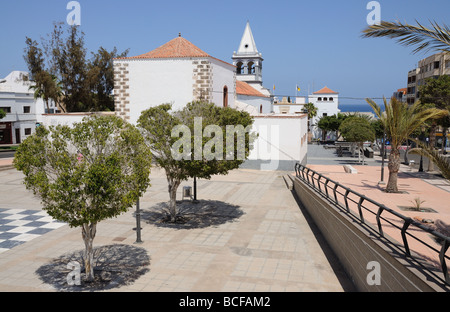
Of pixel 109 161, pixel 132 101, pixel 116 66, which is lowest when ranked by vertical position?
pixel 109 161

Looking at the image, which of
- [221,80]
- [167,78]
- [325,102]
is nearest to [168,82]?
[167,78]

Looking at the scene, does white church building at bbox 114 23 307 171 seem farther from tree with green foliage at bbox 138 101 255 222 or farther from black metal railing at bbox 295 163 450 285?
tree with green foliage at bbox 138 101 255 222

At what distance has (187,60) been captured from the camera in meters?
28.0

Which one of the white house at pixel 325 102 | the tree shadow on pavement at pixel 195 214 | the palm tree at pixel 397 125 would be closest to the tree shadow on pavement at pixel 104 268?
the tree shadow on pavement at pixel 195 214

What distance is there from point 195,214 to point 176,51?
1643 cm

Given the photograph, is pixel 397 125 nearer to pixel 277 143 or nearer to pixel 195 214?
pixel 195 214

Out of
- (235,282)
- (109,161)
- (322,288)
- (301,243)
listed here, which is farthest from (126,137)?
(301,243)

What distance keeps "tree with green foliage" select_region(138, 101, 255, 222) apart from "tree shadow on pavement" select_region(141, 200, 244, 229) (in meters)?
1.83

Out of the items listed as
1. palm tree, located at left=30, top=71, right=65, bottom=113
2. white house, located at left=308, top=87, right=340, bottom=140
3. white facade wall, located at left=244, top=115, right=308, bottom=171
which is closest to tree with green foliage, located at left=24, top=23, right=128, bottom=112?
palm tree, located at left=30, top=71, right=65, bottom=113

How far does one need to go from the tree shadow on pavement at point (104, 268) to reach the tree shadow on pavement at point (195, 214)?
3095mm

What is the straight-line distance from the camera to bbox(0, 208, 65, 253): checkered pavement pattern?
43.2ft
